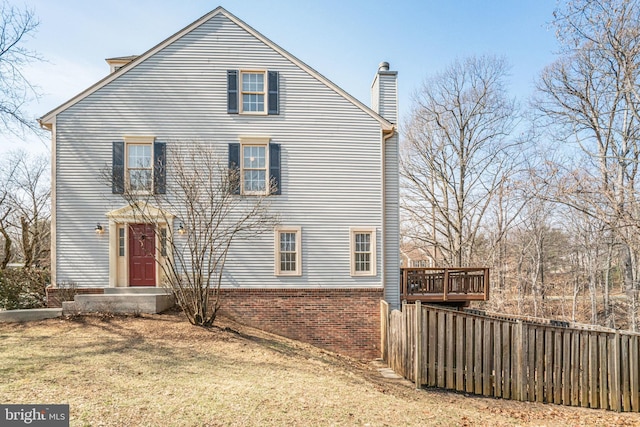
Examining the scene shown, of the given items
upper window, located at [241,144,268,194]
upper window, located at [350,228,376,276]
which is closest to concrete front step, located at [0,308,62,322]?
upper window, located at [241,144,268,194]

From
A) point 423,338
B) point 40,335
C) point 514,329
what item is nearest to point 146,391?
point 40,335

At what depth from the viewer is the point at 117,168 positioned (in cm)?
1103

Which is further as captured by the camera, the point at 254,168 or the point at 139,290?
the point at 254,168

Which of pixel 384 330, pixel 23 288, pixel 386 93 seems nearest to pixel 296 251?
pixel 384 330

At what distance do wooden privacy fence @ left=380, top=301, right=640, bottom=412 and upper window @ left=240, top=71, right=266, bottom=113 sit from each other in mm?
8105

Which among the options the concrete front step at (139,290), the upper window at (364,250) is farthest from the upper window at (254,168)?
the concrete front step at (139,290)

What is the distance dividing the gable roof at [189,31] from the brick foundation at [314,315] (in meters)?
6.01

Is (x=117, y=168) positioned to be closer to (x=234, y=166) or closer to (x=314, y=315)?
(x=234, y=166)

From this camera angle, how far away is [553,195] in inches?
596

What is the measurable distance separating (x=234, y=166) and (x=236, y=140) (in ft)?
3.02

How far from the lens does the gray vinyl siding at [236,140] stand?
1100 cm

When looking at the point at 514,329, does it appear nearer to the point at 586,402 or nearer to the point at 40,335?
the point at 586,402

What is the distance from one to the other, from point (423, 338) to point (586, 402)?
3628 millimetres

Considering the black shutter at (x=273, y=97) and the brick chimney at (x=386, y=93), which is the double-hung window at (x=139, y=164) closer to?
the black shutter at (x=273, y=97)
